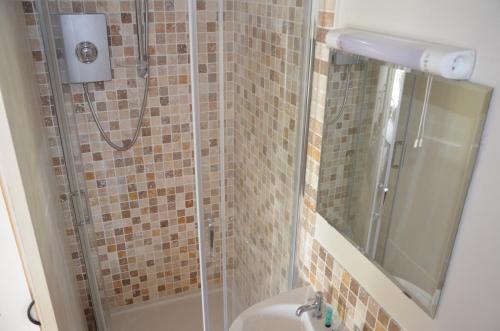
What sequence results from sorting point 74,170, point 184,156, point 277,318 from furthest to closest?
point 184,156 < point 74,170 < point 277,318

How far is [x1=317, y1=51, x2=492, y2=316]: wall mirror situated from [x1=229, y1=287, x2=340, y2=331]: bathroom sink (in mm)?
351

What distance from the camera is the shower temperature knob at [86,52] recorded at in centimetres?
195

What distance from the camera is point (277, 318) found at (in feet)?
4.83

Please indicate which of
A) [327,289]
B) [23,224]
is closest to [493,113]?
[327,289]

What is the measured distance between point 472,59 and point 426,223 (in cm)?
40

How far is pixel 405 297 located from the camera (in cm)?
105

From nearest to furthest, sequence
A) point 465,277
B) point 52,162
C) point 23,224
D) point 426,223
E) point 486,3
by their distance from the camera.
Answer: point 486,3, point 465,277, point 426,223, point 23,224, point 52,162

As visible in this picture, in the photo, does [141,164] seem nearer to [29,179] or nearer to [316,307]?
[29,179]

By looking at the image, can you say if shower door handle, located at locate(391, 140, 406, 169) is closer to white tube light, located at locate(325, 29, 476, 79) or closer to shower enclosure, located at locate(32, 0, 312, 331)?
white tube light, located at locate(325, 29, 476, 79)

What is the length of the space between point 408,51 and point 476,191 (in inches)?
13.4

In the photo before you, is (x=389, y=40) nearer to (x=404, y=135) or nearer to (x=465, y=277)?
(x=404, y=135)

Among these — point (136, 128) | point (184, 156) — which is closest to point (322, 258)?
point (184, 156)

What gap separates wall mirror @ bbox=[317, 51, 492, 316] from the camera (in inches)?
34.3

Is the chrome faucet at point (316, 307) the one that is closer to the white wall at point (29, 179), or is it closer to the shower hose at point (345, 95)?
the shower hose at point (345, 95)
